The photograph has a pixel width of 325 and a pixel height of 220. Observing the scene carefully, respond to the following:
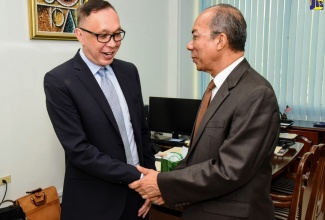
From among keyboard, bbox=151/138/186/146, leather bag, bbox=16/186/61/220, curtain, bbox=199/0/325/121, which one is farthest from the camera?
curtain, bbox=199/0/325/121

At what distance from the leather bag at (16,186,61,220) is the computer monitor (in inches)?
48.8

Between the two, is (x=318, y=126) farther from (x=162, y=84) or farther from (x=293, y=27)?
(x=162, y=84)

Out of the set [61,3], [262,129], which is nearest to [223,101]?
[262,129]

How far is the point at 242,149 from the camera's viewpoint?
1.15 m

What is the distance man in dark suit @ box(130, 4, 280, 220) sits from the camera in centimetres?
115

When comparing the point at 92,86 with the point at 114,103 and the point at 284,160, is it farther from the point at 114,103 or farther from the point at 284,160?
the point at 284,160

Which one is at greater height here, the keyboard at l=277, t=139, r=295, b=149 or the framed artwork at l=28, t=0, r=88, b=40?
the framed artwork at l=28, t=0, r=88, b=40

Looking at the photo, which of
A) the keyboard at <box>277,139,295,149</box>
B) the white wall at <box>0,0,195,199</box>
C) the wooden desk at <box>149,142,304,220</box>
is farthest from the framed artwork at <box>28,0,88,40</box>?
the keyboard at <box>277,139,295,149</box>

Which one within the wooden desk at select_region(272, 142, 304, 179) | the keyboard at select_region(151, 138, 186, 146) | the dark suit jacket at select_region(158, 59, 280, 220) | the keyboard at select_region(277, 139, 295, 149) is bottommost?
the keyboard at select_region(151, 138, 186, 146)

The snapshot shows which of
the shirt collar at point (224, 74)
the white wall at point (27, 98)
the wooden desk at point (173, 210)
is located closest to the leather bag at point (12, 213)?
the white wall at point (27, 98)

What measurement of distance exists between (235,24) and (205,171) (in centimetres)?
58

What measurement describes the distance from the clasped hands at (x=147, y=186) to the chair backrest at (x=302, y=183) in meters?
0.78

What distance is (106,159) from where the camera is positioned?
4.69 ft

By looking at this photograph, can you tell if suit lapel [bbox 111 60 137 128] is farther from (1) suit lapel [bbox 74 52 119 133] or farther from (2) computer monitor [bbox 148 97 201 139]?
(2) computer monitor [bbox 148 97 201 139]
